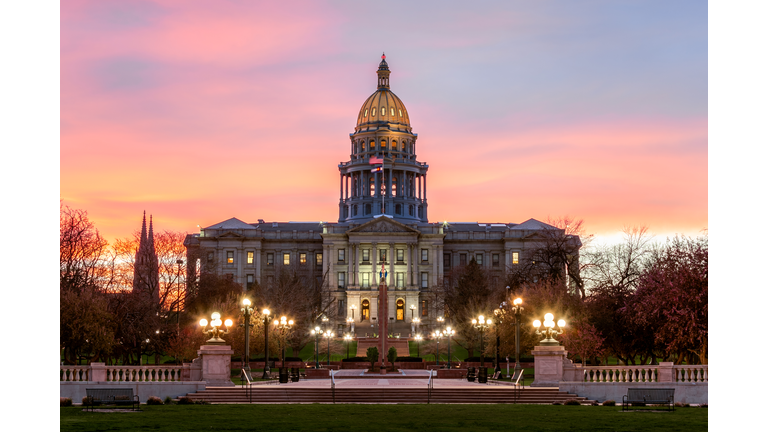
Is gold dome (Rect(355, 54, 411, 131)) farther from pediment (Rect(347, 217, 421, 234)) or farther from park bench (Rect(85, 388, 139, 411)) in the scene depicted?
park bench (Rect(85, 388, 139, 411))

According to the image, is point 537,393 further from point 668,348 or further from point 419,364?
point 419,364

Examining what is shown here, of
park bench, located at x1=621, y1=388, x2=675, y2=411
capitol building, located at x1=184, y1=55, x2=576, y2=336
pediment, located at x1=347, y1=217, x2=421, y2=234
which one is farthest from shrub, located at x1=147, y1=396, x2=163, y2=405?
pediment, located at x1=347, y1=217, x2=421, y2=234

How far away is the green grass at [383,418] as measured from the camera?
80.4 feet

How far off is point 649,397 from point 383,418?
11266 mm

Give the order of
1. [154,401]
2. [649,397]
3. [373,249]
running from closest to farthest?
[649,397] < [154,401] < [373,249]

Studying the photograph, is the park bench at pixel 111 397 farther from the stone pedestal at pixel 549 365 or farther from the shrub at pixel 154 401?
the stone pedestal at pixel 549 365

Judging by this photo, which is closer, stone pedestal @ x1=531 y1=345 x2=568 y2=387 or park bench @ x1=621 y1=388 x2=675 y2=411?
park bench @ x1=621 y1=388 x2=675 y2=411

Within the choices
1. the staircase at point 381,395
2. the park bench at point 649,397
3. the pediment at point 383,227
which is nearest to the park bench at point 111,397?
the staircase at point 381,395

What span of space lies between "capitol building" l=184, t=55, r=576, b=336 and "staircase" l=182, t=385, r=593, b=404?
325 feet

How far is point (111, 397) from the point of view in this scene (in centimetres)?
3166

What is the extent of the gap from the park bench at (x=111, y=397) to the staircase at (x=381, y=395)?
4467mm

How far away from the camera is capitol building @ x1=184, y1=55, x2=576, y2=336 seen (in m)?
150

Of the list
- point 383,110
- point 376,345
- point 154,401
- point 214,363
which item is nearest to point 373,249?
point 383,110

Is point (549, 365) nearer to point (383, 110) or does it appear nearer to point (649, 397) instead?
point (649, 397)
